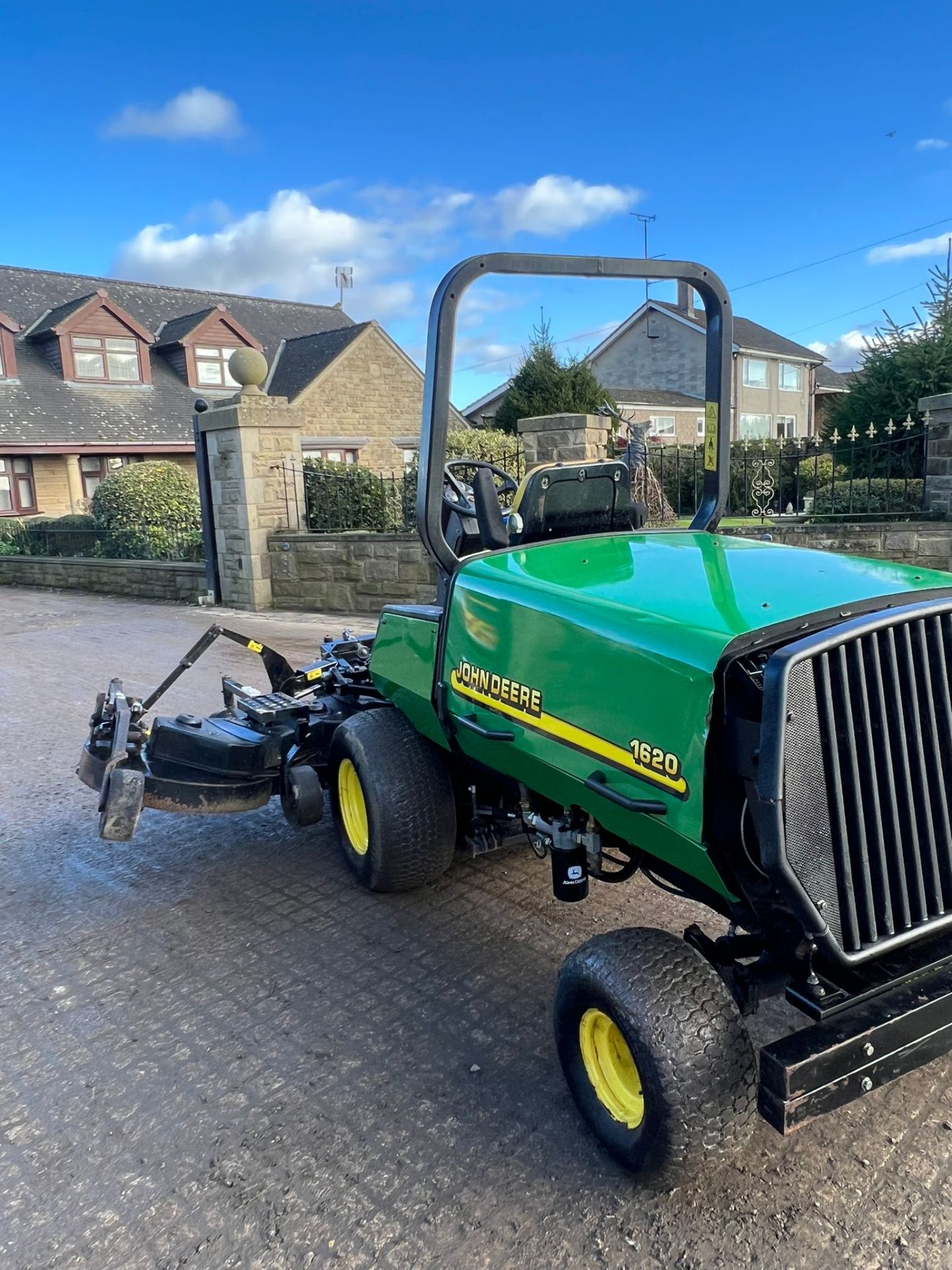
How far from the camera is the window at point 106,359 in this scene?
26594 mm

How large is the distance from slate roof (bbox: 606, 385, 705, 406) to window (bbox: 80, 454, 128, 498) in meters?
17.8

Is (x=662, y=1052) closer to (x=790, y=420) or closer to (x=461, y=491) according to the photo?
(x=461, y=491)

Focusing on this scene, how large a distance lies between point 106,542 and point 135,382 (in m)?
14.4

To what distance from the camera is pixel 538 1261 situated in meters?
2.07

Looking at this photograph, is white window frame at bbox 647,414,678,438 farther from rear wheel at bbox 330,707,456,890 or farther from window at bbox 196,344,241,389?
rear wheel at bbox 330,707,456,890

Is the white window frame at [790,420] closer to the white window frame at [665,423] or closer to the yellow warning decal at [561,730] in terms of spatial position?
the white window frame at [665,423]

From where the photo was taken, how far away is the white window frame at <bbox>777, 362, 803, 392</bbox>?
133 feet

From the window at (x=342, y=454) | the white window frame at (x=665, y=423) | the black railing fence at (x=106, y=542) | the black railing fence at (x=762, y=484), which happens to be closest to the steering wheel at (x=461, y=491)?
the black railing fence at (x=762, y=484)

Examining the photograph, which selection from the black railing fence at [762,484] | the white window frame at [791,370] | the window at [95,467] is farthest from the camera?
the white window frame at [791,370]

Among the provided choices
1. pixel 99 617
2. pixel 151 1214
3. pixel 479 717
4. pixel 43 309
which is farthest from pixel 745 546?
pixel 43 309

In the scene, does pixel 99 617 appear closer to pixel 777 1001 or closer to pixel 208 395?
pixel 777 1001

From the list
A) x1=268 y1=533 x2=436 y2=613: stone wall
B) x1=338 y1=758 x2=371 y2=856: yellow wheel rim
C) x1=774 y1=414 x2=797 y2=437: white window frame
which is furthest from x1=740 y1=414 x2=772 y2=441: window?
x1=338 y1=758 x2=371 y2=856: yellow wheel rim

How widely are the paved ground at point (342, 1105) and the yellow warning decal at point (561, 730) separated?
39.3 inches

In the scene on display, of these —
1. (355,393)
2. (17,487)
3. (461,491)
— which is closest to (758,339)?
(355,393)
